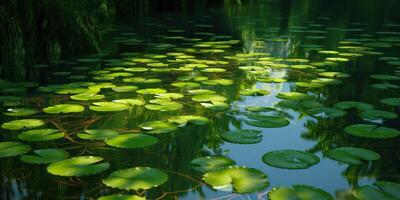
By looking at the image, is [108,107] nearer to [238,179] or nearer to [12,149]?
[12,149]

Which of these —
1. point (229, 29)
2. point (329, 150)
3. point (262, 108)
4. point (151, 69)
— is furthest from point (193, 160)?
point (229, 29)

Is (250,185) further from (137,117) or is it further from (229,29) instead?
(229,29)

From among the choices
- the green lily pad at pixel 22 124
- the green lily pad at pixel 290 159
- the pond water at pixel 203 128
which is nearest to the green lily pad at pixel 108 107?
the pond water at pixel 203 128

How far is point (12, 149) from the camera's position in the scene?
1622 mm

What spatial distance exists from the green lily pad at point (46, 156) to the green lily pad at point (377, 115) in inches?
56.7

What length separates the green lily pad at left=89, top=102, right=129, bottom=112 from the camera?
2117 millimetres

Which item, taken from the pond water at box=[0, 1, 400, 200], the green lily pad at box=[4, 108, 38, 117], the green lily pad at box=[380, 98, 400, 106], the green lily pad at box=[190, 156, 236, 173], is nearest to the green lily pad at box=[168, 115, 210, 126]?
the pond water at box=[0, 1, 400, 200]

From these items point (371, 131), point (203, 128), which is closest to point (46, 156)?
point (203, 128)

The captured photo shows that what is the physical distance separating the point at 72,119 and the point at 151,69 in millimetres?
1280

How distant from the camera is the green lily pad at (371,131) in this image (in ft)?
5.93

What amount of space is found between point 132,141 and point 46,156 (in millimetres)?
328

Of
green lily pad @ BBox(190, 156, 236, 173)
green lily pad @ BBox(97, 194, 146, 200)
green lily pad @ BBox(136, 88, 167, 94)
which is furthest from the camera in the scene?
green lily pad @ BBox(136, 88, 167, 94)

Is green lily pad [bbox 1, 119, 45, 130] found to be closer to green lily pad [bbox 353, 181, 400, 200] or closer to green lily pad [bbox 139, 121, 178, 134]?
green lily pad [bbox 139, 121, 178, 134]

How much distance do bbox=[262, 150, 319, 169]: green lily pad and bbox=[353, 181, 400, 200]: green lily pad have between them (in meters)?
0.23
